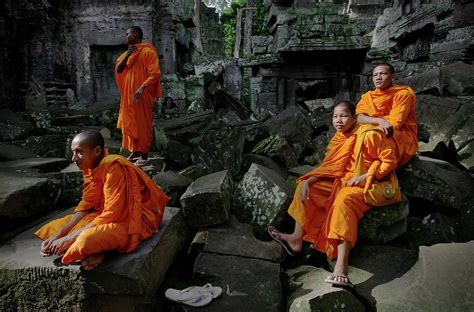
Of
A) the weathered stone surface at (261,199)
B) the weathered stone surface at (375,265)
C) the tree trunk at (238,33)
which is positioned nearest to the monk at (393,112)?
the weathered stone surface at (375,265)

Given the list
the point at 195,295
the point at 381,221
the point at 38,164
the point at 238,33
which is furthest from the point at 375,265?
the point at 238,33

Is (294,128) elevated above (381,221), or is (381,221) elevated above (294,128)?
(294,128)

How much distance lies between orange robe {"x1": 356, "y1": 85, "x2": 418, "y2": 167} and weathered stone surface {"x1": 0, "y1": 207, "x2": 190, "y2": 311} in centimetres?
238

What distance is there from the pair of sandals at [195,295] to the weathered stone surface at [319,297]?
55cm

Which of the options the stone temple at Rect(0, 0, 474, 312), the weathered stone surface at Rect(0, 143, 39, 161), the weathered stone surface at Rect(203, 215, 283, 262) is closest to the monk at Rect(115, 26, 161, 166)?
the stone temple at Rect(0, 0, 474, 312)

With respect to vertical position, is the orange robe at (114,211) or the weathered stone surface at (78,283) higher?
the orange robe at (114,211)

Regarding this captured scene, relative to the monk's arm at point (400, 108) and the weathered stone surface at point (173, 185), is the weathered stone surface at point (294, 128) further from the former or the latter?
the weathered stone surface at point (173, 185)

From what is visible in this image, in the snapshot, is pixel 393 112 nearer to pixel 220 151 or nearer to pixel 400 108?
pixel 400 108

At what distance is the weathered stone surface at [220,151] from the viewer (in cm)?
434

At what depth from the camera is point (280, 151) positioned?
14.8 ft

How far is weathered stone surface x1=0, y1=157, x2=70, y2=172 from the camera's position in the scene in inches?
158

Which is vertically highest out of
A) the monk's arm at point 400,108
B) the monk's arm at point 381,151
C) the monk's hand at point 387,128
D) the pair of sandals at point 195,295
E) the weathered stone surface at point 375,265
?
the monk's arm at point 400,108

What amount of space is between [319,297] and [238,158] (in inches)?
95.4

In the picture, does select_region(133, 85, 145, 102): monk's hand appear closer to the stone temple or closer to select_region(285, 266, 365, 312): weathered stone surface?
the stone temple
